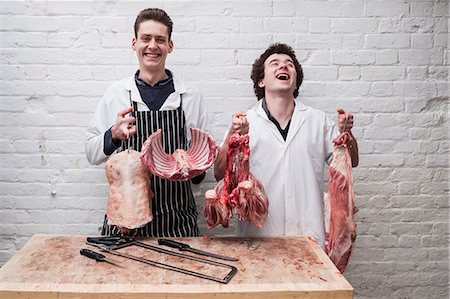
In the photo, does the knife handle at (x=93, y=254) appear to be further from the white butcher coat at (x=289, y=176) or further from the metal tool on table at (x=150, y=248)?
the white butcher coat at (x=289, y=176)

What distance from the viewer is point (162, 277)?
2.21 m

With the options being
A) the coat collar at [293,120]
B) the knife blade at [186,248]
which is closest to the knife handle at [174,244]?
the knife blade at [186,248]

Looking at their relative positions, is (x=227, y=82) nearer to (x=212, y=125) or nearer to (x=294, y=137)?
(x=212, y=125)

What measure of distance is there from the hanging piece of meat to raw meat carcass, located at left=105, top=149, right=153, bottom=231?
1.00 feet

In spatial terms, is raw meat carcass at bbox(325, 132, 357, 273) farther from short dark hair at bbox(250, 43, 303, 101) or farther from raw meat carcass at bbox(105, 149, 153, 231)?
raw meat carcass at bbox(105, 149, 153, 231)

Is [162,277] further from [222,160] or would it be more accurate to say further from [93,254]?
[222,160]

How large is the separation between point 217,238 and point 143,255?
445 millimetres

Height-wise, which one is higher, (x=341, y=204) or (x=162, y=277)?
(x=341, y=204)

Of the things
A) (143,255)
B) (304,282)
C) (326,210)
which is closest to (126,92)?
(143,255)

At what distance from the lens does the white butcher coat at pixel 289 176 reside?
309 cm

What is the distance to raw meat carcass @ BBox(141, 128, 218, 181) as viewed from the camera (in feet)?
8.84

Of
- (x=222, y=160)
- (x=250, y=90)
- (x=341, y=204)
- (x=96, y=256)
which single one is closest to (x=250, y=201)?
(x=222, y=160)

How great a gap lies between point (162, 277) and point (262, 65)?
1580 millimetres

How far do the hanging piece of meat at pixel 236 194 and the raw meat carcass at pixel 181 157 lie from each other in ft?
0.34
